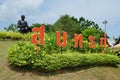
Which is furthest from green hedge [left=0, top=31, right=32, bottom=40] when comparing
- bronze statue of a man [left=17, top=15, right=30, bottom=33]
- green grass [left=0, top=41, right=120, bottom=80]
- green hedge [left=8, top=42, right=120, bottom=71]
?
green hedge [left=8, top=42, right=120, bottom=71]

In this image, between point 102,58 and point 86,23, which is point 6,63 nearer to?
point 102,58

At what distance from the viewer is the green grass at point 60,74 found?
15094mm

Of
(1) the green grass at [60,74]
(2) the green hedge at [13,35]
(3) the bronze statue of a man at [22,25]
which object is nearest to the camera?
(1) the green grass at [60,74]

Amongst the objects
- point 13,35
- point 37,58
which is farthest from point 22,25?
point 37,58

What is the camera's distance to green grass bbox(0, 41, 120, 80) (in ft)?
49.5

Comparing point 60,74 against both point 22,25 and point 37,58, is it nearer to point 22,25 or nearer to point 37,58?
point 37,58

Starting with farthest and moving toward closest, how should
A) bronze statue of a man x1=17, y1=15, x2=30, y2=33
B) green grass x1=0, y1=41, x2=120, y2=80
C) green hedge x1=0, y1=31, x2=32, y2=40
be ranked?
1. bronze statue of a man x1=17, y1=15, x2=30, y2=33
2. green hedge x1=0, y1=31, x2=32, y2=40
3. green grass x1=0, y1=41, x2=120, y2=80

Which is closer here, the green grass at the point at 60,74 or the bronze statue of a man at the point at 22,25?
the green grass at the point at 60,74

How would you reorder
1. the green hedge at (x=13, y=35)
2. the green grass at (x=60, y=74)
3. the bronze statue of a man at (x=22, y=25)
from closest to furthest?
the green grass at (x=60, y=74), the green hedge at (x=13, y=35), the bronze statue of a man at (x=22, y=25)

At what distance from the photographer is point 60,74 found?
15875 mm

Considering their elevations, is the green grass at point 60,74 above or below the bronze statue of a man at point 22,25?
below

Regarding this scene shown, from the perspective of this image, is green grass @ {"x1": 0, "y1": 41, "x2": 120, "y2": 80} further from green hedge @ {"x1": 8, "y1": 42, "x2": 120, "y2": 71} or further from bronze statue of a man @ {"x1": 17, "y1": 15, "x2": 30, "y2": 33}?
bronze statue of a man @ {"x1": 17, "y1": 15, "x2": 30, "y2": 33}

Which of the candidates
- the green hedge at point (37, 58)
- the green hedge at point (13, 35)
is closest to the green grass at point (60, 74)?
the green hedge at point (37, 58)

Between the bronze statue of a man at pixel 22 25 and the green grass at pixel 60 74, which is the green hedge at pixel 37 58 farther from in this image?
the bronze statue of a man at pixel 22 25
